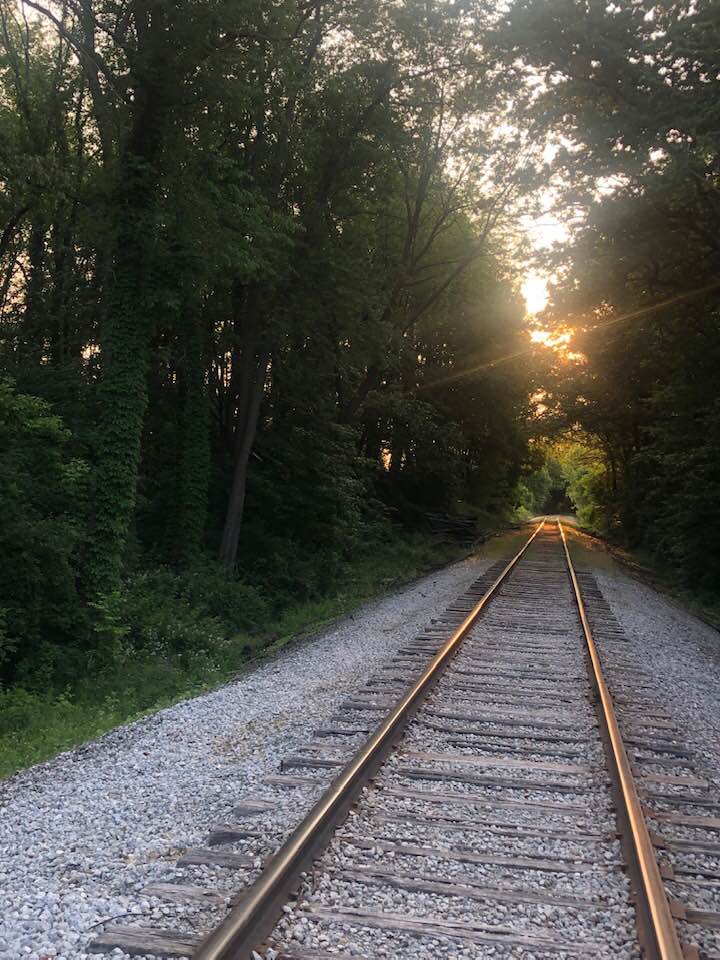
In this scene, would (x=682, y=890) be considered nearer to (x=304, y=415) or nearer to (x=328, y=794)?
(x=328, y=794)

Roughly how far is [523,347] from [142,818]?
32735mm

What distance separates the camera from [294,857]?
13.2 feet

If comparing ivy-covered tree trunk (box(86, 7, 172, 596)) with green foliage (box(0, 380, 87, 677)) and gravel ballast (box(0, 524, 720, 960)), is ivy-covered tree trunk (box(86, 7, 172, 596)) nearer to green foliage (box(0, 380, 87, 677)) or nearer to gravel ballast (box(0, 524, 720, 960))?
green foliage (box(0, 380, 87, 677))

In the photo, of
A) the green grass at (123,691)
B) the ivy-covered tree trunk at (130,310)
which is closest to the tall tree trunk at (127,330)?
the ivy-covered tree trunk at (130,310)

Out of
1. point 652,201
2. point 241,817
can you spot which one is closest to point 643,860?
point 241,817

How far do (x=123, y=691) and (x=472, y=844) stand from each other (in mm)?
6563

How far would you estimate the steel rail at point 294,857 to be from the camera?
3.28 metres

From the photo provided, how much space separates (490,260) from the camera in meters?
30.7

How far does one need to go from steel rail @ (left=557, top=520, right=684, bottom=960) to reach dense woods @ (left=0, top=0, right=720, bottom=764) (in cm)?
591

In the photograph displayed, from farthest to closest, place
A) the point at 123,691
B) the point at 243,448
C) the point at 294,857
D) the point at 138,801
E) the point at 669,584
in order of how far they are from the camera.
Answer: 1. the point at 669,584
2. the point at 243,448
3. the point at 123,691
4. the point at 138,801
5. the point at 294,857

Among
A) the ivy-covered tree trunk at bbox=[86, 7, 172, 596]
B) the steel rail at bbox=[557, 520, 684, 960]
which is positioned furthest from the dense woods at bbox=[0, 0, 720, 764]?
the steel rail at bbox=[557, 520, 684, 960]

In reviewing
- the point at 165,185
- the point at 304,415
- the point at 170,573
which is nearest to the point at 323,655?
the point at 170,573

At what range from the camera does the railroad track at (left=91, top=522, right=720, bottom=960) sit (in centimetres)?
350

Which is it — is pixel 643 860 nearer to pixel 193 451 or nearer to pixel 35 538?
pixel 35 538
